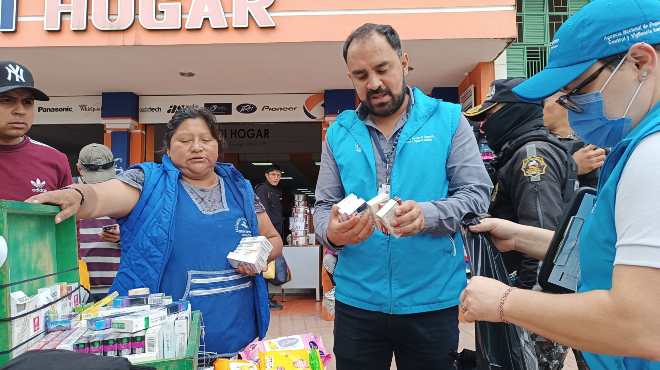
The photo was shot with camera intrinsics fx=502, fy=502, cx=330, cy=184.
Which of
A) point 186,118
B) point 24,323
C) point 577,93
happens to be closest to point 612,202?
point 577,93

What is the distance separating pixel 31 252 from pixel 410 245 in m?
1.26

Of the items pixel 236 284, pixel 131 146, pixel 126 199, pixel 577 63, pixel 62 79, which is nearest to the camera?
pixel 577 63

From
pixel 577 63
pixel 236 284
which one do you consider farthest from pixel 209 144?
pixel 577 63

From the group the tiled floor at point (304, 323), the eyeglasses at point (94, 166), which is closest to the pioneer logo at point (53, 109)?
the tiled floor at point (304, 323)

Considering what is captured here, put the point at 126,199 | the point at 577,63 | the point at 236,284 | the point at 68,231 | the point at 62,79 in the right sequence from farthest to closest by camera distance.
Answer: the point at 62,79 < the point at 236,284 < the point at 126,199 < the point at 68,231 < the point at 577,63

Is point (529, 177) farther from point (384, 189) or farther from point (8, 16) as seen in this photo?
point (8, 16)

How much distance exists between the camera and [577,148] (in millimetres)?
2867

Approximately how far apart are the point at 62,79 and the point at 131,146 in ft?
5.01

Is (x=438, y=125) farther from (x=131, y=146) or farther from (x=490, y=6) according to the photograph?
(x=131, y=146)

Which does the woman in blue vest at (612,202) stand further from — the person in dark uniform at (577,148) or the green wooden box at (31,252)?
the person in dark uniform at (577,148)

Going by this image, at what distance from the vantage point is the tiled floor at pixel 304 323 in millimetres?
5797

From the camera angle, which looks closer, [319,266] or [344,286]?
[344,286]

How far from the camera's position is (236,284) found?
79.0 inches

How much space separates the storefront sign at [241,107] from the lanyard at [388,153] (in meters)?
6.86
